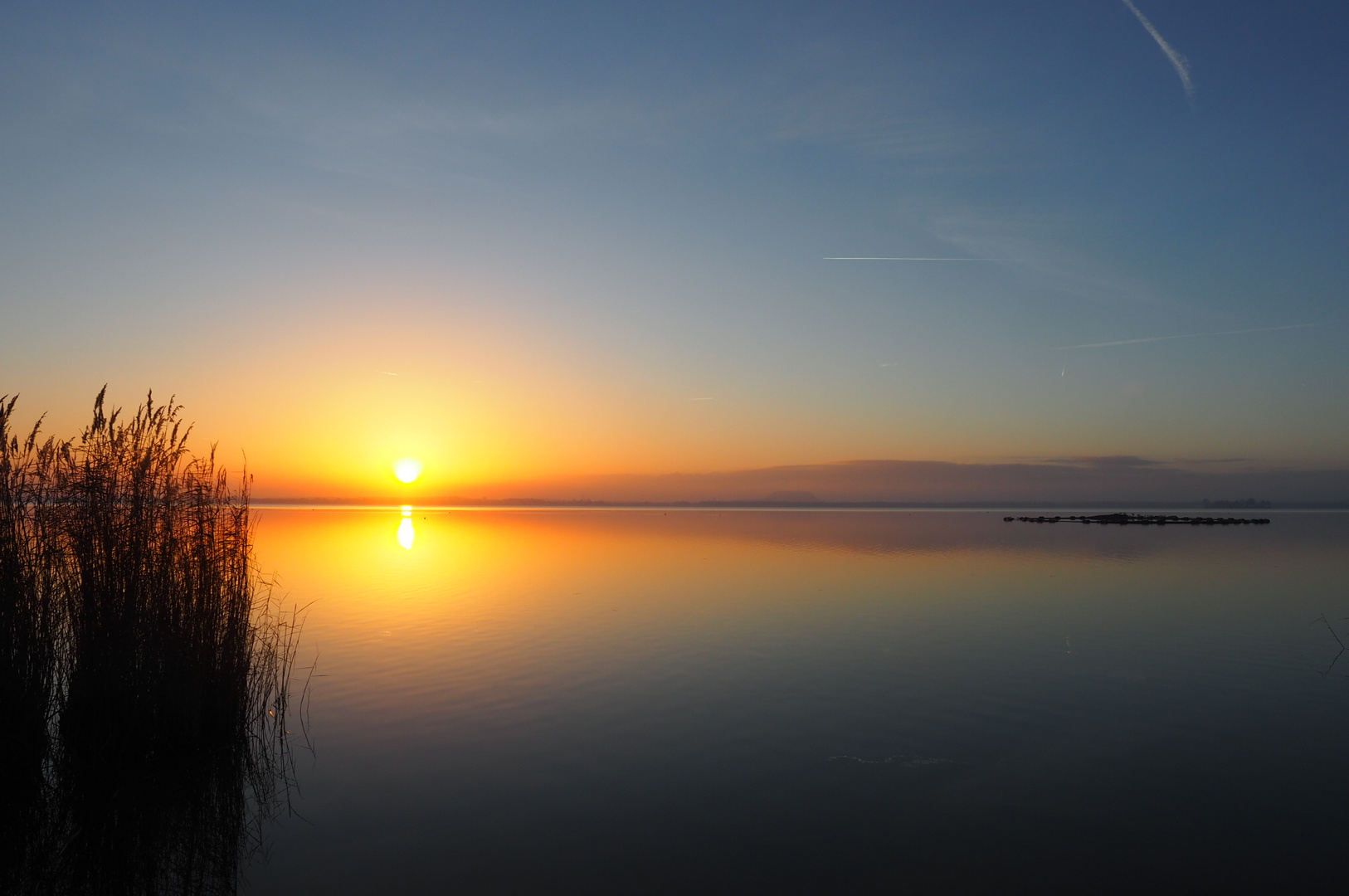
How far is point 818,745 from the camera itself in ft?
39.2

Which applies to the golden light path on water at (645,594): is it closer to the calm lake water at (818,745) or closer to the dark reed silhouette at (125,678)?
the calm lake water at (818,745)

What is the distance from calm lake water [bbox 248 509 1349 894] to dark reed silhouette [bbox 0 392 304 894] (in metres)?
1.05

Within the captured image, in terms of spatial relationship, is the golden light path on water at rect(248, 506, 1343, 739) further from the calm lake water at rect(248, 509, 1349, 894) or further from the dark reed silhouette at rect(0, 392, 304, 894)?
the dark reed silhouette at rect(0, 392, 304, 894)

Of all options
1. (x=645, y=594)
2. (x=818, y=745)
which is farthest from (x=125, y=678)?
(x=645, y=594)

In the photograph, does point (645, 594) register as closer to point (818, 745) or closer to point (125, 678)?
point (818, 745)

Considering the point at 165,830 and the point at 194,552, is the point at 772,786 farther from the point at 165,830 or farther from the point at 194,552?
the point at 194,552

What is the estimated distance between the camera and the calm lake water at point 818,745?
825cm

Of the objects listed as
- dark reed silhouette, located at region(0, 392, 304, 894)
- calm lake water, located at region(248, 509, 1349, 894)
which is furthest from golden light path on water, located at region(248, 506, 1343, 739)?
dark reed silhouette, located at region(0, 392, 304, 894)

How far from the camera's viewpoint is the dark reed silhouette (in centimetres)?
857

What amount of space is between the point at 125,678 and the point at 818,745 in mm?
9647

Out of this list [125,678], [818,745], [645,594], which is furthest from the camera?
[645,594]

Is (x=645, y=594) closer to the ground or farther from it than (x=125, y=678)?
closer to the ground

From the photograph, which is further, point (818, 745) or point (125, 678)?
point (818, 745)

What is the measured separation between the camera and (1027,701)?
14422mm
